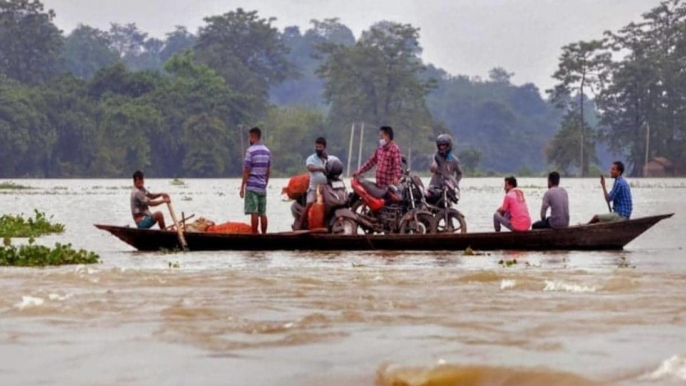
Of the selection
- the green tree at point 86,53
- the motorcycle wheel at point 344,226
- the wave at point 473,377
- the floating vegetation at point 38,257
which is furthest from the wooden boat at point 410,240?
the green tree at point 86,53

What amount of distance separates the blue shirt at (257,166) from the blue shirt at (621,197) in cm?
415

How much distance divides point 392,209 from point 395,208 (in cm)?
4

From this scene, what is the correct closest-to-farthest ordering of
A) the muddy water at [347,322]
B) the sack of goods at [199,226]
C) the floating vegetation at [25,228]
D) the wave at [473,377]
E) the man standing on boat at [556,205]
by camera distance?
the wave at [473,377]
the muddy water at [347,322]
the man standing on boat at [556,205]
the sack of goods at [199,226]
the floating vegetation at [25,228]

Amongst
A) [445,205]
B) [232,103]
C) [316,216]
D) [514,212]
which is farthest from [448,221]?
[232,103]

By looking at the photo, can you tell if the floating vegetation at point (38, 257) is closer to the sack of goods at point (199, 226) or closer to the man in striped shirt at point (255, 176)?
the sack of goods at point (199, 226)

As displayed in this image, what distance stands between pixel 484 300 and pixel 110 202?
97.4 feet

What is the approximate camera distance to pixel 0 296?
382 inches

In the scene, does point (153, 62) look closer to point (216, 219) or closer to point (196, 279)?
point (216, 219)

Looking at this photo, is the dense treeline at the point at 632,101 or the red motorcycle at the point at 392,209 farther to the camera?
the dense treeline at the point at 632,101

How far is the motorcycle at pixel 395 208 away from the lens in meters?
15.0

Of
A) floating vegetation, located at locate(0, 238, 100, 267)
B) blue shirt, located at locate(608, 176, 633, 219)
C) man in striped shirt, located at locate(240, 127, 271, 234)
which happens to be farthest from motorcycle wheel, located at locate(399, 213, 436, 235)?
floating vegetation, located at locate(0, 238, 100, 267)

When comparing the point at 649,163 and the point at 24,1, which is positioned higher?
the point at 24,1

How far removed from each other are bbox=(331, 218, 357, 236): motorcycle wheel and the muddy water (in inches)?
50.5

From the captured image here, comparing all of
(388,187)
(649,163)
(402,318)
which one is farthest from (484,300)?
(649,163)
